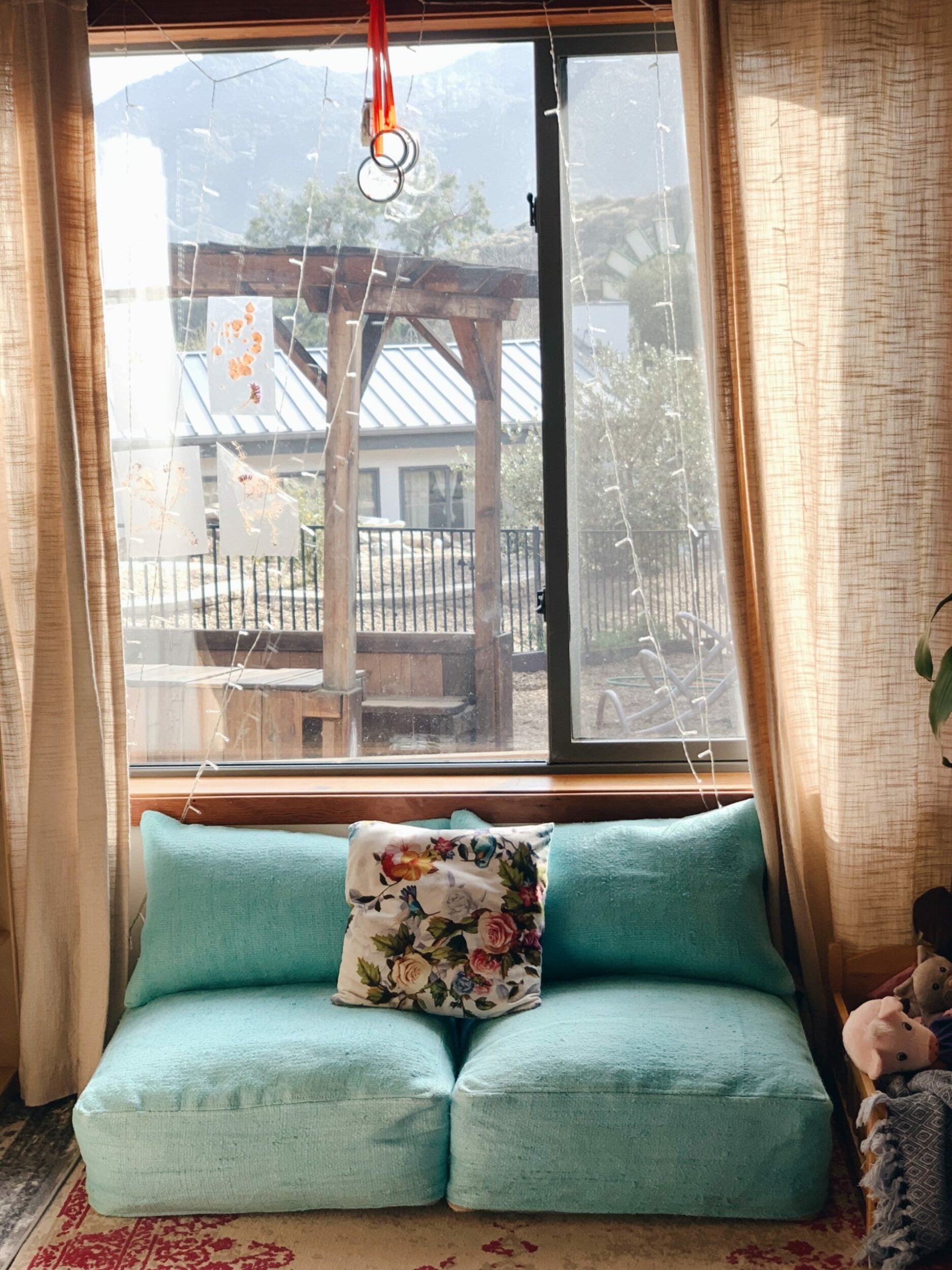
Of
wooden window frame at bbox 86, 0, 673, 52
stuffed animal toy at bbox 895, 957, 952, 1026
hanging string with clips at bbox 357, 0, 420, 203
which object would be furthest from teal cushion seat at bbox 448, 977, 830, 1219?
wooden window frame at bbox 86, 0, 673, 52

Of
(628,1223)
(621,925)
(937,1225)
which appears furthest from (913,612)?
(628,1223)

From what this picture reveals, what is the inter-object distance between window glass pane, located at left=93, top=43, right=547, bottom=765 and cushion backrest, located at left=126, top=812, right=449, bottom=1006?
15.9 inches

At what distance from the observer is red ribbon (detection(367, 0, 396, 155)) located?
2473 mm

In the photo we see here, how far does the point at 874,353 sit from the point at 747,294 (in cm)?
30

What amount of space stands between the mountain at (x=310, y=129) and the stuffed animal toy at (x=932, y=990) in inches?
72.2

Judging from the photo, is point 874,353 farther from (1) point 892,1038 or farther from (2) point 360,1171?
(2) point 360,1171

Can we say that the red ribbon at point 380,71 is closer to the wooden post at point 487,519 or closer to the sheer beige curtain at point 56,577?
the wooden post at point 487,519

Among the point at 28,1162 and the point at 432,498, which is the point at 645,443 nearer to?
the point at 432,498

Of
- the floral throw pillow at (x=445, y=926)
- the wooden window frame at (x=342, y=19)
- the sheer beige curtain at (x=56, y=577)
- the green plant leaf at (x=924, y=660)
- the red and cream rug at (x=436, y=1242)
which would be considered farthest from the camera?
the wooden window frame at (x=342, y=19)

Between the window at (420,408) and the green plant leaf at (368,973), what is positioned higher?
the window at (420,408)

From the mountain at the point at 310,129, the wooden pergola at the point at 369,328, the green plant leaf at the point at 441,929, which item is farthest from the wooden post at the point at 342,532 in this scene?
the green plant leaf at the point at 441,929

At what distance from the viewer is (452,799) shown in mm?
2654

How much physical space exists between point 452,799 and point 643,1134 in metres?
0.90

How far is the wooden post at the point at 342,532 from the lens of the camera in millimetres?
2723
